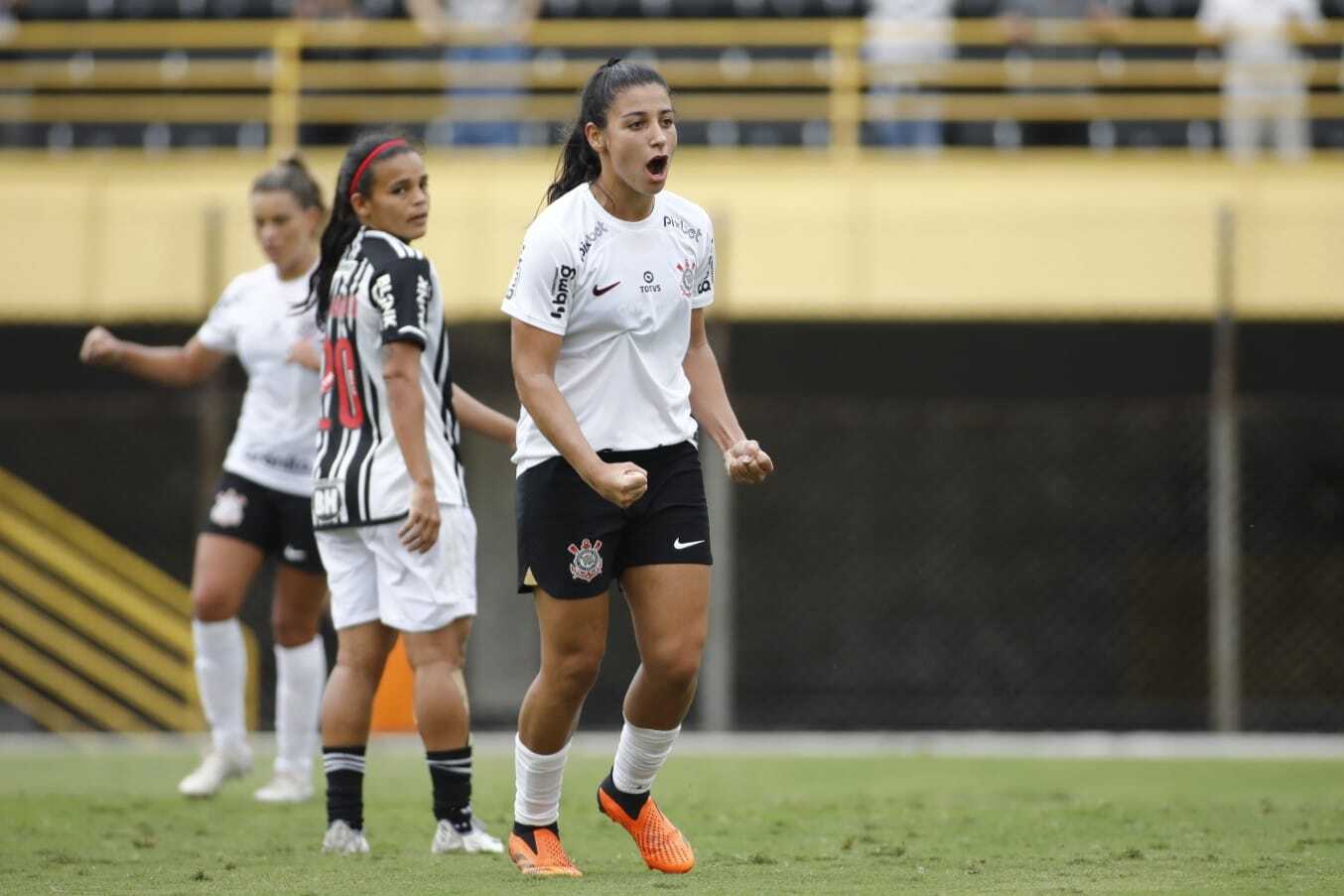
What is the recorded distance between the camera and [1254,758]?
10570 mm

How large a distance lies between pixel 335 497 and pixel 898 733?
7.15 meters

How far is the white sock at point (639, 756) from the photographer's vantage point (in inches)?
219

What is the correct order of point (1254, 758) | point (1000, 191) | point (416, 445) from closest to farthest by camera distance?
point (416, 445)
point (1254, 758)
point (1000, 191)

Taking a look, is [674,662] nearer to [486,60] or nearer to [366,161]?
[366,161]

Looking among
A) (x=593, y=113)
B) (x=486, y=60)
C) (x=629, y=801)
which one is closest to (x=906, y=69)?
(x=486, y=60)

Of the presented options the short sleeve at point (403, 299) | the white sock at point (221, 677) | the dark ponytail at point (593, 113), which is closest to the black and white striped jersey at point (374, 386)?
the short sleeve at point (403, 299)

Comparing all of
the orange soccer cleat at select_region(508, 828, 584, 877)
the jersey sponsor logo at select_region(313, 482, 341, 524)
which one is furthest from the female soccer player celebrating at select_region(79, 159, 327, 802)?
the orange soccer cleat at select_region(508, 828, 584, 877)

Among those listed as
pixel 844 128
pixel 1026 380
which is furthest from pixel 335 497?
pixel 844 128

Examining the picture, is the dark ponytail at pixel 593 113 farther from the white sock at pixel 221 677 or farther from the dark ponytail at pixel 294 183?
the white sock at pixel 221 677

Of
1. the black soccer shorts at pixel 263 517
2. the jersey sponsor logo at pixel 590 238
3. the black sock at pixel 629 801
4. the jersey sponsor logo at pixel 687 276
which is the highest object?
the jersey sponsor logo at pixel 590 238

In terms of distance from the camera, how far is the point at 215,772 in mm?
8039

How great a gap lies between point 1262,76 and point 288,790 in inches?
374

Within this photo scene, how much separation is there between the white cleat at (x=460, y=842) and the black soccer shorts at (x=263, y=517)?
5.96 ft

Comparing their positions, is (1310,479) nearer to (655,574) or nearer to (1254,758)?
(1254,758)
